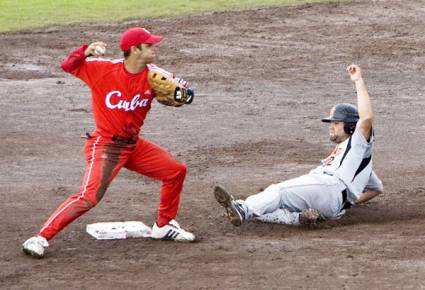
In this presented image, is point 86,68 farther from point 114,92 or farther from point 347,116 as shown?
point 347,116

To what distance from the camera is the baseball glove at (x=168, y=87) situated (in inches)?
353

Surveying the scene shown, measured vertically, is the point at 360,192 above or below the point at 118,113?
below

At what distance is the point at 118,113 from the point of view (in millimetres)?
9023

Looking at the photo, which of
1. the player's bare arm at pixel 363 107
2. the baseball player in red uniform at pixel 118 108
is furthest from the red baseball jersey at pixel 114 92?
the player's bare arm at pixel 363 107

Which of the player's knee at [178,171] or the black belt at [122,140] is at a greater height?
the black belt at [122,140]

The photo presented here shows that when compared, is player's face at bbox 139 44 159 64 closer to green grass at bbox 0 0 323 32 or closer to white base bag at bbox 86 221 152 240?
white base bag at bbox 86 221 152 240

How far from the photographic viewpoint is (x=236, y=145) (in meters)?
12.9

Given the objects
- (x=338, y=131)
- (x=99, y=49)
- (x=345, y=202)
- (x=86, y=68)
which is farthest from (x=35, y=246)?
(x=338, y=131)

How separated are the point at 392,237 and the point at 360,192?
34.9 inches

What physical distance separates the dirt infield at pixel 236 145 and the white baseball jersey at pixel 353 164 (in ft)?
1.11

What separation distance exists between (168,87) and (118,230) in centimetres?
130

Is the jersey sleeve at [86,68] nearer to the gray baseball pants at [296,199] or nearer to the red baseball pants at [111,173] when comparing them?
the red baseball pants at [111,173]

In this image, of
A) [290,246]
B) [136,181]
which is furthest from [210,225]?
[136,181]

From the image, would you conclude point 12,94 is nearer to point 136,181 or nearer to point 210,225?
point 136,181
